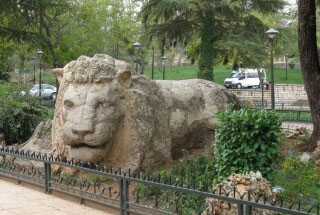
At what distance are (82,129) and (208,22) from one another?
2115cm

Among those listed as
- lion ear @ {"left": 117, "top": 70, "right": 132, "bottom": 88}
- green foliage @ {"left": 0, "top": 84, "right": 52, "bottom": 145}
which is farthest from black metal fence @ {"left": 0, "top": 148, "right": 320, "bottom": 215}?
green foliage @ {"left": 0, "top": 84, "right": 52, "bottom": 145}

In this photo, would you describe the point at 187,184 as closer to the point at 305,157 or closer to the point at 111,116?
the point at 111,116

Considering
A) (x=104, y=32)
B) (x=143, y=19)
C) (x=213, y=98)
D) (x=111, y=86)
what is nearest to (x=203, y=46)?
(x=143, y=19)

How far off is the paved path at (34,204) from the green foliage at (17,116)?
499cm

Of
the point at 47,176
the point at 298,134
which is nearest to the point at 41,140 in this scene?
the point at 47,176

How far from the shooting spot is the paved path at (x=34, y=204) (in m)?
7.21

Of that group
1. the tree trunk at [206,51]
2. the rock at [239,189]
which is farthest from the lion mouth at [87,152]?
the tree trunk at [206,51]

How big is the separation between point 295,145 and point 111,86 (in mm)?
5188

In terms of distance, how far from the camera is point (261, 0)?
27.4 meters

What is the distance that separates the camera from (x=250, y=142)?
7.60 m

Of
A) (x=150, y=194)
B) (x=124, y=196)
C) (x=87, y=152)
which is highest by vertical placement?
(x=87, y=152)

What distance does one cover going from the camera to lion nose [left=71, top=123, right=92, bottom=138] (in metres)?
8.20

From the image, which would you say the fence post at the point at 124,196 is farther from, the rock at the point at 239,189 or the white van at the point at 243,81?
the white van at the point at 243,81

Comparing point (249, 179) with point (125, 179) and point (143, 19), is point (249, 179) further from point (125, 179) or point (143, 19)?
point (143, 19)
